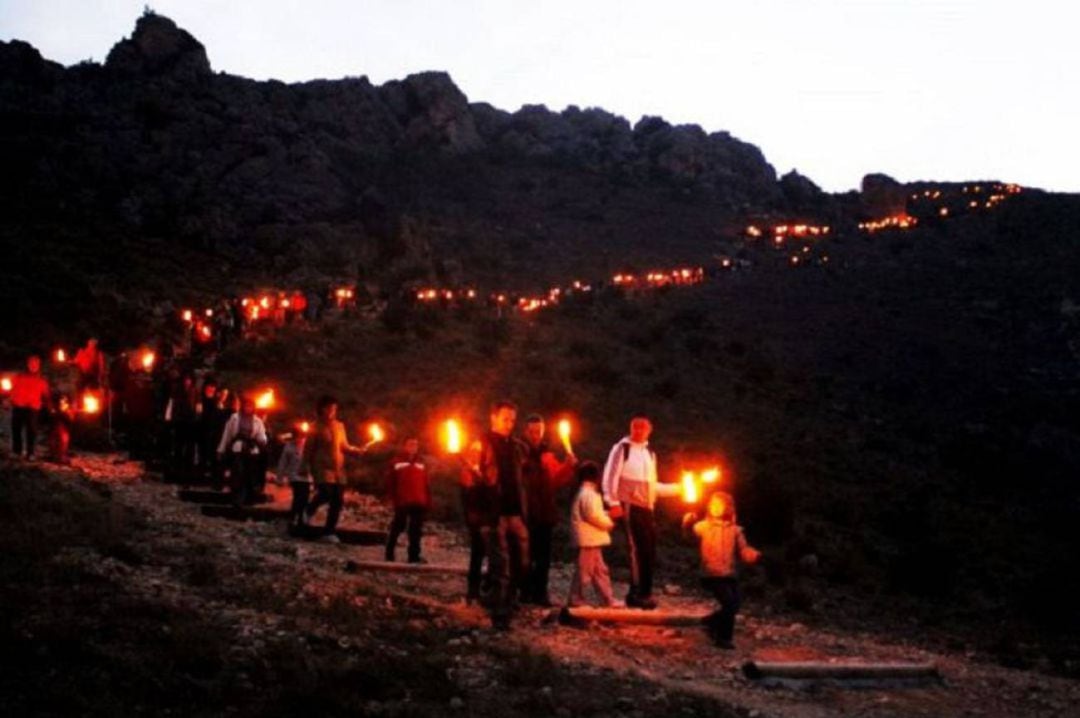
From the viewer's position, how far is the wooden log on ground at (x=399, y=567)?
12.9 meters

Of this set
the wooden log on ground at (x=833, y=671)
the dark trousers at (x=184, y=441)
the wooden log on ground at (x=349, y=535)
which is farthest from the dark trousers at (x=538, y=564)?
the dark trousers at (x=184, y=441)

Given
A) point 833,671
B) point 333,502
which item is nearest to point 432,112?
point 333,502

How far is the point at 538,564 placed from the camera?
11977 mm

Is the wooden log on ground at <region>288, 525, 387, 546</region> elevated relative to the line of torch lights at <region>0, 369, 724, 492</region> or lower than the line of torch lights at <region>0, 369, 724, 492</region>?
lower

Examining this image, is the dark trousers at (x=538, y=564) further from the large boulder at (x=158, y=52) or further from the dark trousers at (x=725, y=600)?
the large boulder at (x=158, y=52)

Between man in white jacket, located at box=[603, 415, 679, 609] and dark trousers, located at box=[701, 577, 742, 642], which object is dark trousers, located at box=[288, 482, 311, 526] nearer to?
man in white jacket, located at box=[603, 415, 679, 609]

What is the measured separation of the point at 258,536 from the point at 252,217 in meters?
56.7

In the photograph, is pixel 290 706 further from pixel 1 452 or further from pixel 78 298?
pixel 78 298

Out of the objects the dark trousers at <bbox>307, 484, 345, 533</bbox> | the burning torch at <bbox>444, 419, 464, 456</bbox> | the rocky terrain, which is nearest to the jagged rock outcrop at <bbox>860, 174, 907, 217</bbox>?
the rocky terrain

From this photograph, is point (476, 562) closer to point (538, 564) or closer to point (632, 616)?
point (538, 564)

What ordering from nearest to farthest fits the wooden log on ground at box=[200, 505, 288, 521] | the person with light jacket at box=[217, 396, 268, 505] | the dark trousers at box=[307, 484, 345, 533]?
the dark trousers at box=[307, 484, 345, 533] → the wooden log on ground at box=[200, 505, 288, 521] → the person with light jacket at box=[217, 396, 268, 505]

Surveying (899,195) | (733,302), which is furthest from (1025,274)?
(899,195)

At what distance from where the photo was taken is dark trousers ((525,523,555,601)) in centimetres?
1182

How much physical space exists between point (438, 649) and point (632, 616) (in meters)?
2.99
